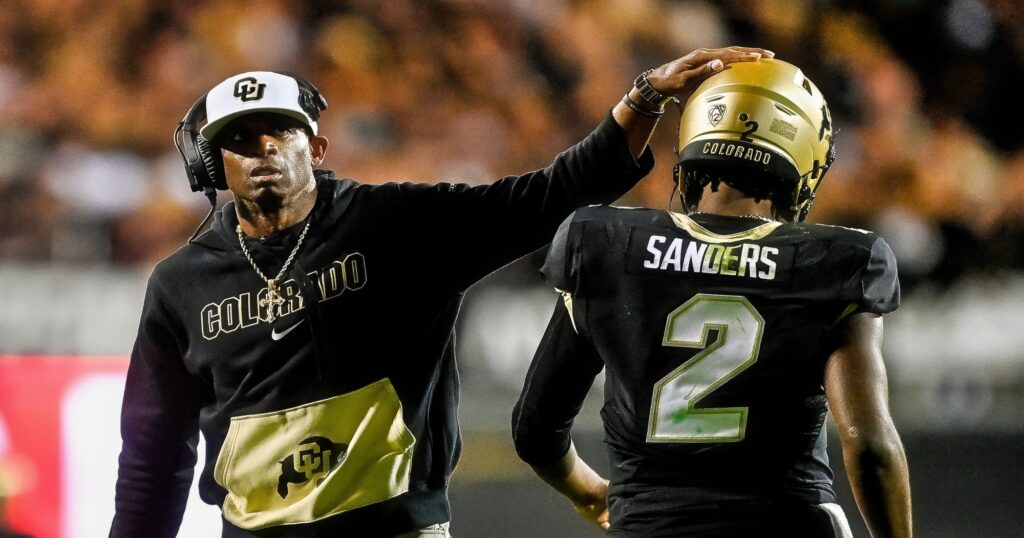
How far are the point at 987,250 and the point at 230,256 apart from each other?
25.4ft

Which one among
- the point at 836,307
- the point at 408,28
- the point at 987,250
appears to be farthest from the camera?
the point at 408,28

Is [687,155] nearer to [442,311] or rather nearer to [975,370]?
[442,311]

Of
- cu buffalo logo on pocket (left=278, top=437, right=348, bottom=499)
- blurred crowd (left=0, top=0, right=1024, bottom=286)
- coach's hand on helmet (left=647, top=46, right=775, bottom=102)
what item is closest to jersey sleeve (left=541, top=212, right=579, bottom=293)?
coach's hand on helmet (left=647, top=46, right=775, bottom=102)

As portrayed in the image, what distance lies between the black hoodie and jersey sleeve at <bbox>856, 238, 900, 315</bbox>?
63 cm

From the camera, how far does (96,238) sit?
800cm

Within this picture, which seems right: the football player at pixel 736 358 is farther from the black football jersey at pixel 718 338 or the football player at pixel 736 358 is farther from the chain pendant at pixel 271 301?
the chain pendant at pixel 271 301

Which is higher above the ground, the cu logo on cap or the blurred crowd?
the blurred crowd

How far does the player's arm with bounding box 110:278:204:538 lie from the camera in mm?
2514

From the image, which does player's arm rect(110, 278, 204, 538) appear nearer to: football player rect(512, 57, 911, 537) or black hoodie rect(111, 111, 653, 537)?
black hoodie rect(111, 111, 653, 537)

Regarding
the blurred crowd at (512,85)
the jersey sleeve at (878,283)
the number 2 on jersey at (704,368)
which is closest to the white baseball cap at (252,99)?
the number 2 on jersey at (704,368)

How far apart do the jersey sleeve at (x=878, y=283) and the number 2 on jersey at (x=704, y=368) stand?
0.16m

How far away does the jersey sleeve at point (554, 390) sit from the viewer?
208cm

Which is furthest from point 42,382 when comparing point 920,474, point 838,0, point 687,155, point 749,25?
point 838,0

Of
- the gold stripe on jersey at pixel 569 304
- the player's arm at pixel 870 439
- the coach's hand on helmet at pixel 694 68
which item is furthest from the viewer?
the coach's hand on helmet at pixel 694 68
